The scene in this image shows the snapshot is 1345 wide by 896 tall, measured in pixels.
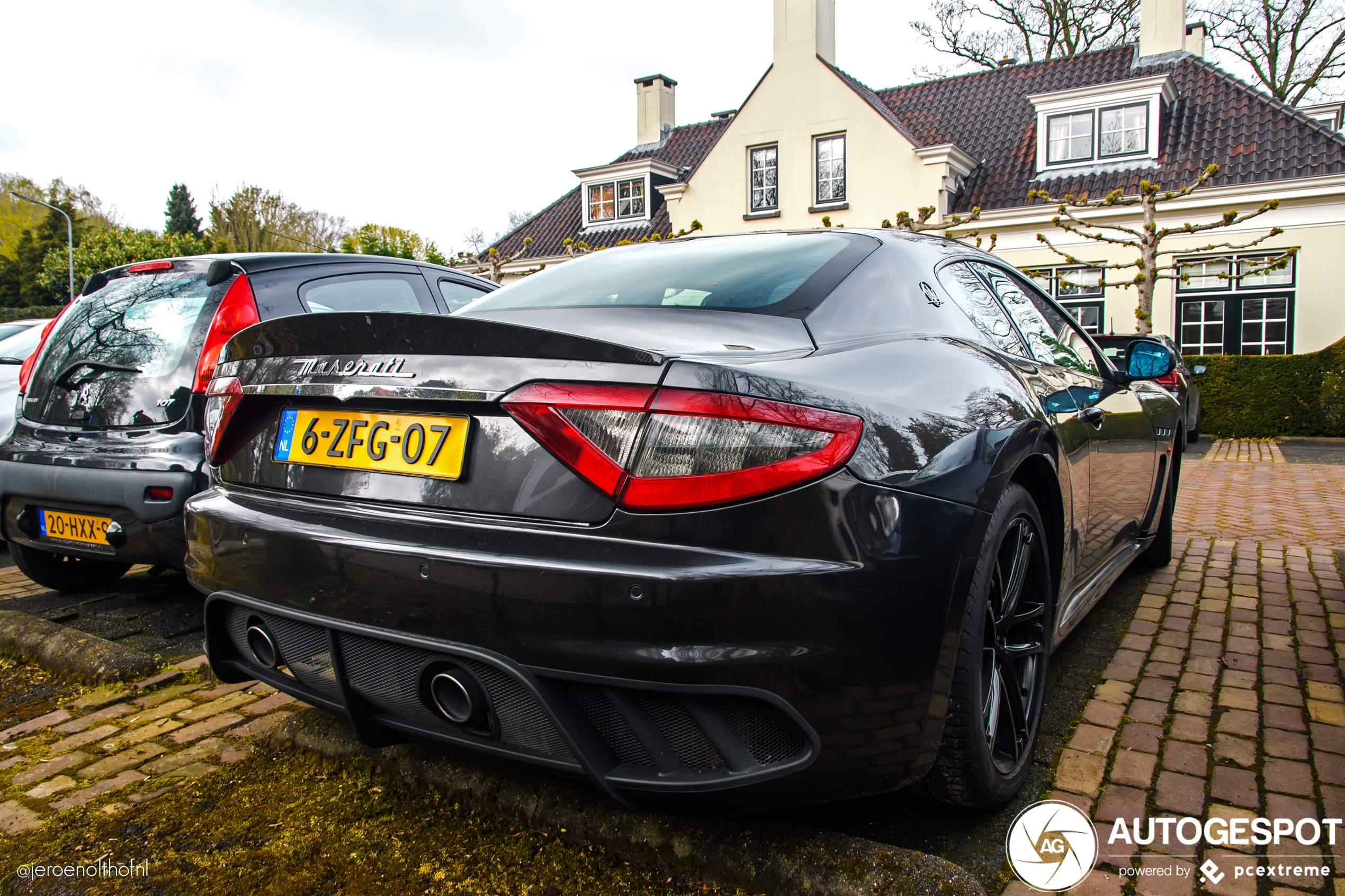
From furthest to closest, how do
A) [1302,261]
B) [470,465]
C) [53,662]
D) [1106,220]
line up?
[1106,220] < [1302,261] < [53,662] < [470,465]

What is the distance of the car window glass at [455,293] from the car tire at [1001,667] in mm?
3337

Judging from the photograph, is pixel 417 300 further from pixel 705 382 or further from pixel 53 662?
pixel 705 382

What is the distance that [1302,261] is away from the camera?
16.6 metres

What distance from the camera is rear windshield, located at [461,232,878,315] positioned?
2.14 meters

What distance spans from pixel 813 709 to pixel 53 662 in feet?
10.0

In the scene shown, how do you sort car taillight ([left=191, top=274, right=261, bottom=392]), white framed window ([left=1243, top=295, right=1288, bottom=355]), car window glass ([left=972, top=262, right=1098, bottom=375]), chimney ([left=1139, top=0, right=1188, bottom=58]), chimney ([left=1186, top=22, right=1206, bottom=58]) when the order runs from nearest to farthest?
car window glass ([left=972, top=262, right=1098, bottom=375]) < car taillight ([left=191, top=274, right=261, bottom=392]) < white framed window ([left=1243, top=295, right=1288, bottom=355]) < chimney ([left=1139, top=0, right=1188, bottom=58]) < chimney ([left=1186, top=22, right=1206, bottom=58])

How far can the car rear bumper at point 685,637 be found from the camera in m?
1.53

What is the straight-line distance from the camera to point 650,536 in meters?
1.54

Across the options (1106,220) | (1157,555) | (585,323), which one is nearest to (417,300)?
(585,323)

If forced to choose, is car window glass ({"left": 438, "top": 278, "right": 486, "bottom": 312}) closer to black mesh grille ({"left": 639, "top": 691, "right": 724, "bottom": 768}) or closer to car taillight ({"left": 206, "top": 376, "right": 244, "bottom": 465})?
car taillight ({"left": 206, "top": 376, "right": 244, "bottom": 465})

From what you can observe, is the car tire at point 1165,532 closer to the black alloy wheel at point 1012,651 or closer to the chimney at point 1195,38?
the black alloy wheel at point 1012,651

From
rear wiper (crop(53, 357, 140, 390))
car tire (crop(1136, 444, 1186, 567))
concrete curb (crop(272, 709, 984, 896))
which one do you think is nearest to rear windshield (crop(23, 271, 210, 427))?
rear wiper (crop(53, 357, 140, 390))

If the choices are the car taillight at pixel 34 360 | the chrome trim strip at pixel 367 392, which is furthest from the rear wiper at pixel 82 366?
the chrome trim strip at pixel 367 392

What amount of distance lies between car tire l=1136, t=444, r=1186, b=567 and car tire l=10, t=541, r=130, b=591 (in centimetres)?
500
